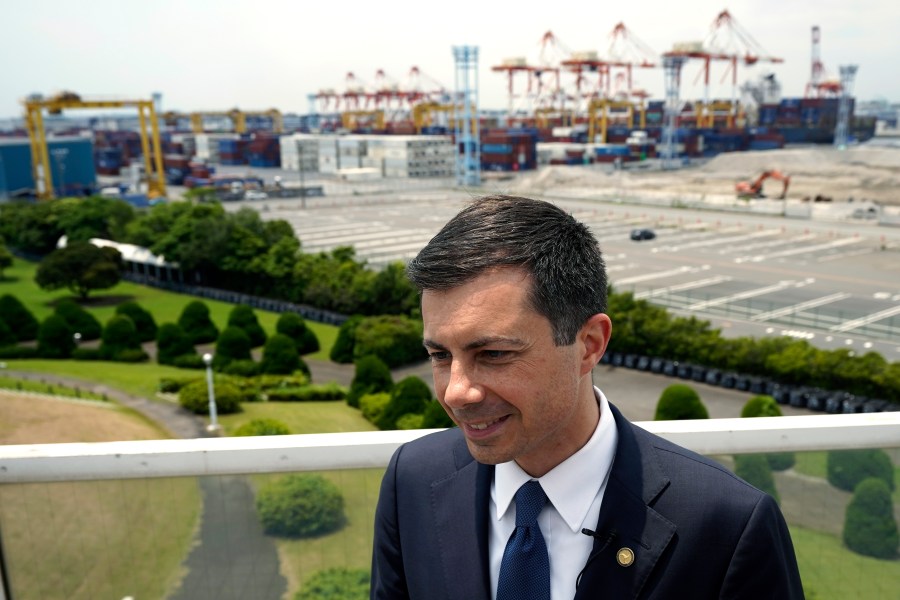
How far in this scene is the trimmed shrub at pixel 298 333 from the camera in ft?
55.1

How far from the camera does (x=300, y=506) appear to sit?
6.05ft

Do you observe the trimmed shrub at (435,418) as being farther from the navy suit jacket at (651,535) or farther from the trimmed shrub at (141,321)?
the trimmed shrub at (141,321)

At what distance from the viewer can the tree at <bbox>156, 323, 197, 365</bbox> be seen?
1625 cm

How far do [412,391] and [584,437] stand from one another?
413 inches

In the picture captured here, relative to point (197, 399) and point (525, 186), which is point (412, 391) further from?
point (525, 186)

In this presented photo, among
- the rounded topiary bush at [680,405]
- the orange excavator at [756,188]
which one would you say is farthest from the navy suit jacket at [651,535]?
the orange excavator at [756,188]

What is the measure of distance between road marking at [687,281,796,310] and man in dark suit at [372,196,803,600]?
1835 centimetres

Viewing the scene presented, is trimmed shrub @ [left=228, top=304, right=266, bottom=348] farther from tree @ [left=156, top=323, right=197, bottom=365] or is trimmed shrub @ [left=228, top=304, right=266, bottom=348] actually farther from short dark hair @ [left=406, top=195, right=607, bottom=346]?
short dark hair @ [left=406, top=195, right=607, bottom=346]

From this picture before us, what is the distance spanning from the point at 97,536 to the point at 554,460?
126cm

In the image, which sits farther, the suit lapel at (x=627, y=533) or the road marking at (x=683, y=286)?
Result: the road marking at (x=683, y=286)

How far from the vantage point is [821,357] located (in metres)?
12.8

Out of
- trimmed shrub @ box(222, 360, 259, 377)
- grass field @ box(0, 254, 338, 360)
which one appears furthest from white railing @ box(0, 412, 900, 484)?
grass field @ box(0, 254, 338, 360)


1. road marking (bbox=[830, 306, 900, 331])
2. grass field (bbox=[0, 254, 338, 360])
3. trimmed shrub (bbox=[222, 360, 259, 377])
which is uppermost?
road marking (bbox=[830, 306, 900, 331])

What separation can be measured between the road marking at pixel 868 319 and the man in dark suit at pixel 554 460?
17387 mm
